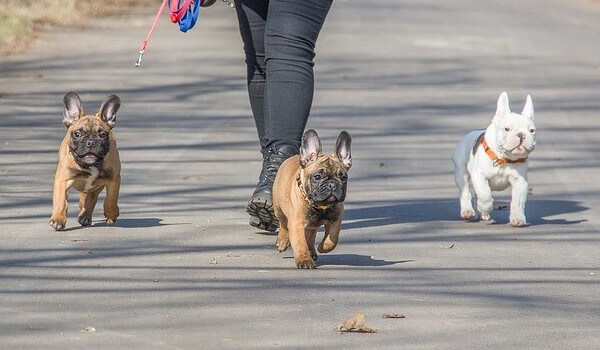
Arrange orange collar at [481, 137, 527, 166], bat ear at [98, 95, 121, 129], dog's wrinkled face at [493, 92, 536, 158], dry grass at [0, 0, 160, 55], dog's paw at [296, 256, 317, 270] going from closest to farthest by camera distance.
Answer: dog's paw at [296, 256, 317, 270], bat ear at [98, 95, 121, 129], dog's wrinkled face at [493, 92, 536, 158], orange collar at [481, 137, 527, 166], dry grass at [0, 0, 160, 55]

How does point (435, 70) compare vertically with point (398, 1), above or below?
below

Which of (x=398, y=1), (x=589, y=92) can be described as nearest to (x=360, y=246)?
(x=589, y=92)

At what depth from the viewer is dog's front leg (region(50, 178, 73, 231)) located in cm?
792

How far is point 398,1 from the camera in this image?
96.6 ft

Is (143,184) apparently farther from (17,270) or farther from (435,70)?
(435,70)

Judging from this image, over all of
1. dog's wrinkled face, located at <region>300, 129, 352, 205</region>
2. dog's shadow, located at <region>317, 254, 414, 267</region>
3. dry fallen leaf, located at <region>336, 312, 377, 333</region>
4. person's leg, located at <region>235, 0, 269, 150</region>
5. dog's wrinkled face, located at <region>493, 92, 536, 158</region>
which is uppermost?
person's leg, located at <region>235, 0, 269, 150</region>

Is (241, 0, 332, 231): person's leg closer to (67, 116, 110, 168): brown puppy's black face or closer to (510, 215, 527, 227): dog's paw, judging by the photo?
(67, 116, 110, 168): brown puppy's black face

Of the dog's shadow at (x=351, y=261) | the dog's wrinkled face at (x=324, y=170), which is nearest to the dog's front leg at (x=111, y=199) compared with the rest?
the dog's shadow at (x=351, y=261)

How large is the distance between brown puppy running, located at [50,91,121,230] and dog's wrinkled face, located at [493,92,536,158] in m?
2.30

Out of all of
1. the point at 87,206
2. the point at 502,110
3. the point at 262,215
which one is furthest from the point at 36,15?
the point at 262,215

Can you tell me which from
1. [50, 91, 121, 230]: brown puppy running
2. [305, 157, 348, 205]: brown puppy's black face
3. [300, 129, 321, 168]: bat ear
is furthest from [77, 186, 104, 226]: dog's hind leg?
[305, 157, 348, 205]: brown puppy's black face

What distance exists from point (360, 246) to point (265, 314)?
1.99 metres

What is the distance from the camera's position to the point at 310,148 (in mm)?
7074

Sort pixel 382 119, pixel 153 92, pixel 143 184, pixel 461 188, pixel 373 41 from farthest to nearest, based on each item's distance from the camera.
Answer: pixel 373 41, pixel 153 92, pixel 382 119, pixel 143 184, pixel 461 188
